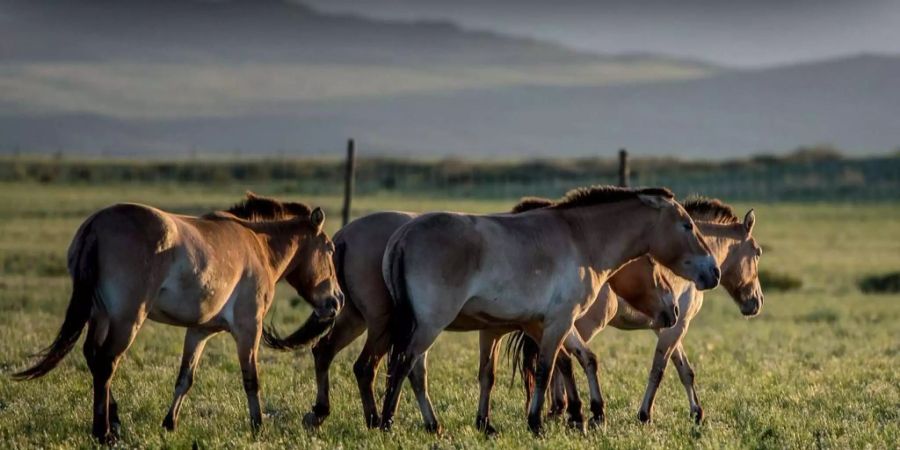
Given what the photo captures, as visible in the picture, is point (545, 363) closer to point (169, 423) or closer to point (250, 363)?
point (250, 363)

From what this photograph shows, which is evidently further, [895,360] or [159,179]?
[159,179]

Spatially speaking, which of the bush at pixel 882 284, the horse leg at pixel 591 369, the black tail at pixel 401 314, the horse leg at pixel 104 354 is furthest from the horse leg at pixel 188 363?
the bush at pixel 882 284

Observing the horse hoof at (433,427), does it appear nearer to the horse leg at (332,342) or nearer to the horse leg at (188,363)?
the horse leg at (332,342)

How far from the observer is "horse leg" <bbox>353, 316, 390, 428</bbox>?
1018 centimetres

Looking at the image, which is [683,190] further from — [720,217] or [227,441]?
[227,441]

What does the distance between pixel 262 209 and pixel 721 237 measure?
15.2ft

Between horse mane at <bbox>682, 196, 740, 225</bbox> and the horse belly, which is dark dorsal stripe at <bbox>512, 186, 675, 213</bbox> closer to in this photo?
horse mane at <bbox>682, 196, 740, 225</bbox>

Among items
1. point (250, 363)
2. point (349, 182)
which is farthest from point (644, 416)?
point (349, 182)

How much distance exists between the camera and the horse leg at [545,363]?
9.77 metres

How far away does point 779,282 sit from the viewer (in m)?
27.9

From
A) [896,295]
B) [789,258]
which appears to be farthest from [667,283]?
[789,258]

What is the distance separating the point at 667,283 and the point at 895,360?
4987 mm

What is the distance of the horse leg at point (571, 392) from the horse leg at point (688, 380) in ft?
3.86

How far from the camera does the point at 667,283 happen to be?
11195 millimetres
